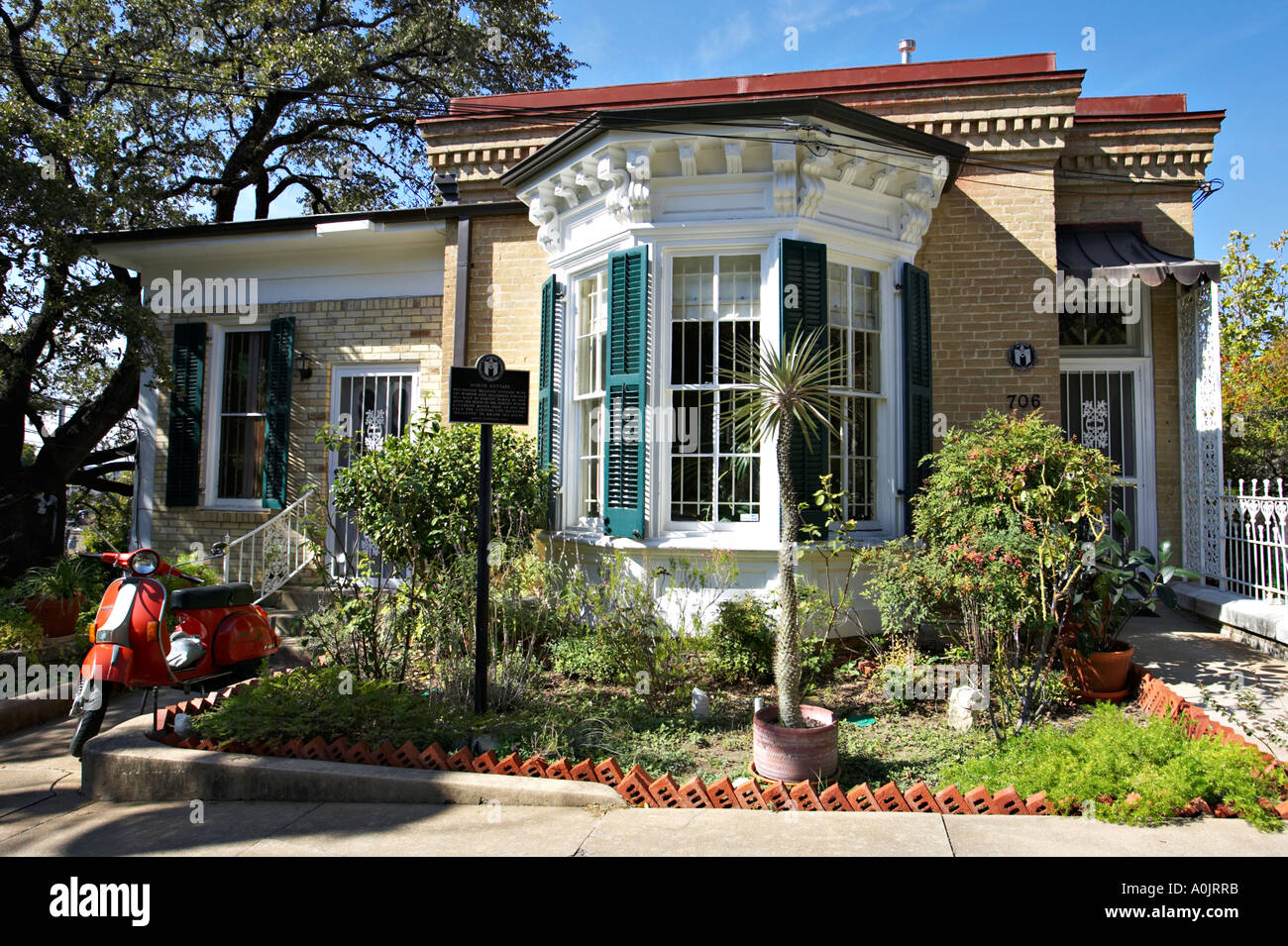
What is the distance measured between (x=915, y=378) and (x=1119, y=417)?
3.03 meters

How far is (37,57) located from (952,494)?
50.3ft

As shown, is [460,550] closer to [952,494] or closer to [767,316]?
[767,316]

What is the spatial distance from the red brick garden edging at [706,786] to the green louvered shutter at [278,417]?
17.0 feet

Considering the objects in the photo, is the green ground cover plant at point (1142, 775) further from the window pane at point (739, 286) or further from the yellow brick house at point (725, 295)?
the window pane at point (739, 286)

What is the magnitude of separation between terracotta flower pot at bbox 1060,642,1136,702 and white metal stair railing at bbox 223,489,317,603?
7.34 m

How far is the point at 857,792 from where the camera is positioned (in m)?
3.69

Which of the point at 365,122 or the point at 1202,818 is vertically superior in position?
the point at 365,122

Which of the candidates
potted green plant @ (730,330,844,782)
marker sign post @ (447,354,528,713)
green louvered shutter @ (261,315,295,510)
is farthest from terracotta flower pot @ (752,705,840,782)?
green louvered shutter @ (261,315,295,510)

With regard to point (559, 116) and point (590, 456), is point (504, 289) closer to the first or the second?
point (559, 116)

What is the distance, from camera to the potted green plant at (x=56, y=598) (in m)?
7.36

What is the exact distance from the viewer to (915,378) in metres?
6.93

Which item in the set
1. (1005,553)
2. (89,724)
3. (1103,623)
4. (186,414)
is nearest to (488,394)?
(89,724)

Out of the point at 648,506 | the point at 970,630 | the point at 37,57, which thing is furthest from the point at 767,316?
the point at 37,57
